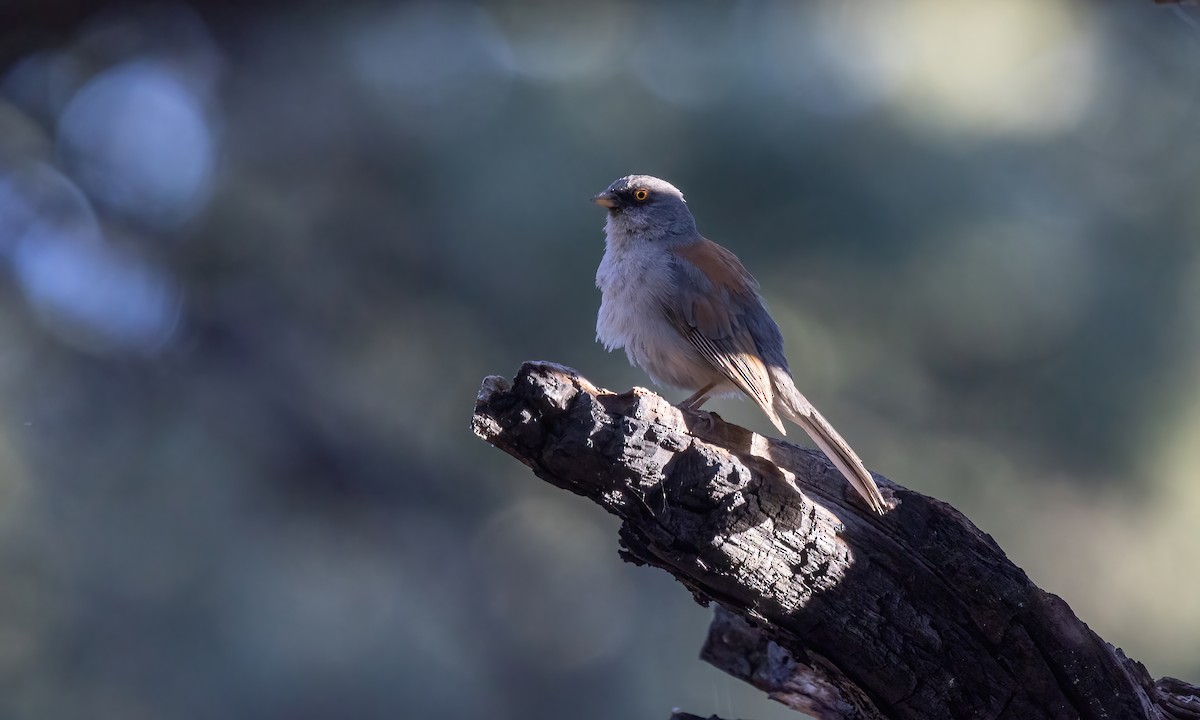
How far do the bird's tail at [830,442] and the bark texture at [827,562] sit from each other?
6 cm

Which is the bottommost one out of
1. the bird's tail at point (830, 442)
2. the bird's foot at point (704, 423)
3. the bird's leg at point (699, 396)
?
the bird's foot at point (704, 423)

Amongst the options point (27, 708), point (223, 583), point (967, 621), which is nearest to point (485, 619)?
point (223, 583)

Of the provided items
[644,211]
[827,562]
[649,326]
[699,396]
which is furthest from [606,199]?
[827,562]

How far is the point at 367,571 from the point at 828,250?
4339mm

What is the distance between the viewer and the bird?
11.3 ft

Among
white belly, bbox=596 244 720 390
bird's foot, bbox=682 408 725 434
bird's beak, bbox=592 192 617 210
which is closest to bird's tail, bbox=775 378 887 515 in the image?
white belly, bbox=596 244 720 390

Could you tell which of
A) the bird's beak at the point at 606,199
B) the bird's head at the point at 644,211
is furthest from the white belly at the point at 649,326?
the bird's beak at the point at 606,199

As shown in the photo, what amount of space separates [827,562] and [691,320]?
3.81 feet

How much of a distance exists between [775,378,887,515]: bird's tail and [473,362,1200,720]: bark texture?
0.18ft

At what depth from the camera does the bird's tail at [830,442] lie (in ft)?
9.21

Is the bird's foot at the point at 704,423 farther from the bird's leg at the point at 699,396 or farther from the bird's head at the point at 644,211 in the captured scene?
the bird's head at the point at 644,211

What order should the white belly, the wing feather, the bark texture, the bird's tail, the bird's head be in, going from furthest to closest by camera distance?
the bird's head < the white belly < the wing feather < the bird's tail < the bark texture

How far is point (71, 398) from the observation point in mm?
7145

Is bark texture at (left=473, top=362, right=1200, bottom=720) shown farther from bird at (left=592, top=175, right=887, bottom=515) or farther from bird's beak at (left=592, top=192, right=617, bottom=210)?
bird's beak at (left=592, top=192, right=617, bottom=210)
